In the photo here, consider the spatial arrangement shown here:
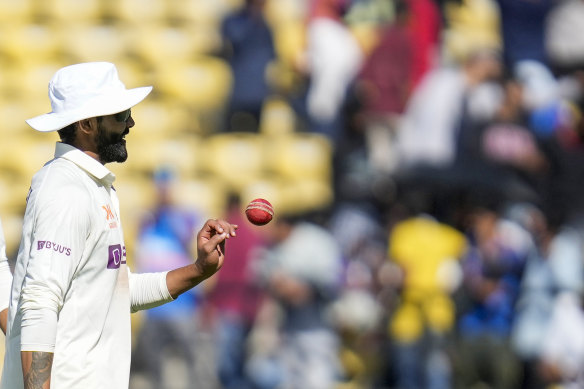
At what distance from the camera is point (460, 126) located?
9.09 metres

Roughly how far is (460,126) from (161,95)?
331cm

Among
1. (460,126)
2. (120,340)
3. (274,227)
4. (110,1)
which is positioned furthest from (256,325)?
(120,340)

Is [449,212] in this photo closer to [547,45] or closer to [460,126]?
[460,126]

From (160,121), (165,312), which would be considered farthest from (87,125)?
(160,121)

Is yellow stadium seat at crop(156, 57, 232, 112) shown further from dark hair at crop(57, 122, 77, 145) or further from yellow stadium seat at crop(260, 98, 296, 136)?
dark hair at crop(57, 122, 77, 145)

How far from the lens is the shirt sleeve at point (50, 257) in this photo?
10.4 ft

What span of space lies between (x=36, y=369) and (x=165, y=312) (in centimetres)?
611

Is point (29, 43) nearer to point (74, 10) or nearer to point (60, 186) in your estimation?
point (74, 10)

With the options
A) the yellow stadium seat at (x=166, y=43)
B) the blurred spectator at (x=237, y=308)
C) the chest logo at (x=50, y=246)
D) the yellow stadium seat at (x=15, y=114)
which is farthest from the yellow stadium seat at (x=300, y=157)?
the chest logo at (x=50, y=246)

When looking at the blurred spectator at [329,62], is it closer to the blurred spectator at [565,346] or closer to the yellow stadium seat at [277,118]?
the yellow stadium seat at [277,118]

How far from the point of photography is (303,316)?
29.8 feet

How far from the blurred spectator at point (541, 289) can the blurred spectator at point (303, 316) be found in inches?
58.1

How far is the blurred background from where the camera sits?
8633 millimetres

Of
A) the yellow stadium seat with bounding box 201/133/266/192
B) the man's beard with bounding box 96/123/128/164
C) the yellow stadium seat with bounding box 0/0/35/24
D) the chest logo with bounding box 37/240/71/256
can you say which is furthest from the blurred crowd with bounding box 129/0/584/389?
the chest logo with bounding box 37/240/71/256
